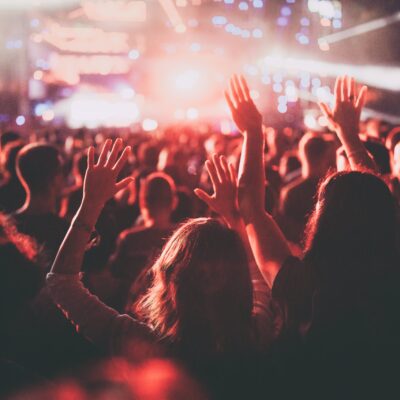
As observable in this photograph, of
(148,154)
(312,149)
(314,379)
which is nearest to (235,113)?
(314,379)

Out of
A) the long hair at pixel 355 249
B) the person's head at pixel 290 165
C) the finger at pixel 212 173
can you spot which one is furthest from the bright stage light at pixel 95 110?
the long hair at pixel 355 249

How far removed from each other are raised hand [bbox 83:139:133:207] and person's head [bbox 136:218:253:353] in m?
0.43

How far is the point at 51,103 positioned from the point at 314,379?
4062 cm

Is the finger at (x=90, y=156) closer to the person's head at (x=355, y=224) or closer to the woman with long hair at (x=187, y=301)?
the woman with long hair at (x=187, y=301)

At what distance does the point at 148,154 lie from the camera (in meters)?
7.96

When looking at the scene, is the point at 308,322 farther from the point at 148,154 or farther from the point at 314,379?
the point at 148,154

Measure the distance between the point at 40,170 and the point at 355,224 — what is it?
2.57 meters

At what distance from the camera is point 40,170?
389 cm

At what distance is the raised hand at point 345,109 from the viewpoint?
3088mm

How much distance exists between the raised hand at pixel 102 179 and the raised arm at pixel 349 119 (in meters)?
1.33

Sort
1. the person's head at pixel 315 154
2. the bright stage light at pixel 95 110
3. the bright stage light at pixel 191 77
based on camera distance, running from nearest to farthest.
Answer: the person's head at pixel 315 154, the bright stage light at pixel 95 110, the bright stage light at pixel 191 77

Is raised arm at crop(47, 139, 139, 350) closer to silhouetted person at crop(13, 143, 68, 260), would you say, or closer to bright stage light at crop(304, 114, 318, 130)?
silhouetted person at crop(13, 143, 68, 260)

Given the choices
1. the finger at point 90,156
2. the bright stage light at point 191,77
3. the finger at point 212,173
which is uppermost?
the bright stage light at point 191,77

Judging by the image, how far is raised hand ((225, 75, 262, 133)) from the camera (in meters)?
2.82
